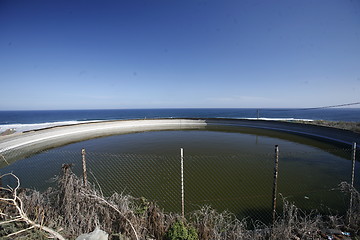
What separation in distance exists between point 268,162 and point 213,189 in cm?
345

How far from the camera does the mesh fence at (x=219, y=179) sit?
3.83 m

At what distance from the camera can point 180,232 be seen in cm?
216

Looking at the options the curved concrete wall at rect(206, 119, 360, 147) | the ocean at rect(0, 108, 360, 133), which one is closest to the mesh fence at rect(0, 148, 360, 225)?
the curved concrete wall at rect(206, 119, 360, 147)

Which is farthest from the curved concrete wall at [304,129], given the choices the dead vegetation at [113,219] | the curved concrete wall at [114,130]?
the dead vegetation at [113,219]

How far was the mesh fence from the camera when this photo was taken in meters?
3.83

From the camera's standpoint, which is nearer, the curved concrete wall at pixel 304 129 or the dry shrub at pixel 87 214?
the dry shrub at pixel 87 214

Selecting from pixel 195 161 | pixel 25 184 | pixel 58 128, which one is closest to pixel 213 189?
pixel 195 161

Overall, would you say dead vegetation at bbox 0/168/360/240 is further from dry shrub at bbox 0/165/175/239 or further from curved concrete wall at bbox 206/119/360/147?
curved concrete wall at bbox 206/119/360/147

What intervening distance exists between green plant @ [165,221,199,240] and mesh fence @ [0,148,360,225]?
1.45 m

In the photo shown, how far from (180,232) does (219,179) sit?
3177mm

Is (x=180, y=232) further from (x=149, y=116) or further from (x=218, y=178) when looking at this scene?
(x=149, y=116)

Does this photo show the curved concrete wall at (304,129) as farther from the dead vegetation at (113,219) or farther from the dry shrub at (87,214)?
the dry shrub at (87,214)

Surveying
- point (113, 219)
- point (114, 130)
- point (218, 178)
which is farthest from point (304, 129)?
point (114, 130)

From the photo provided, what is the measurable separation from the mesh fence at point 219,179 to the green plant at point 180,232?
4.77ft
